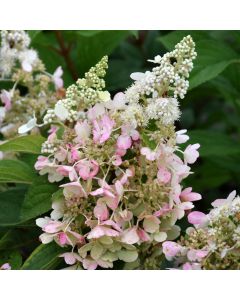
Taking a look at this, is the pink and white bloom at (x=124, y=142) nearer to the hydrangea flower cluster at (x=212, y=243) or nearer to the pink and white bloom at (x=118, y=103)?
the pink and white bloom at (x=118, y=103)

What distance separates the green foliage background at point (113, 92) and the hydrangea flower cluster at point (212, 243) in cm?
24

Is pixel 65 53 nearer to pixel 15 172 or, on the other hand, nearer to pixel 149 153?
pixel 15 172

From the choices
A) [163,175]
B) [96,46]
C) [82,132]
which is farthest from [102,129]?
[96,46]

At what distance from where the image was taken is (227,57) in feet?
5.40

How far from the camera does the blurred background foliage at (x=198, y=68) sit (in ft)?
5.43

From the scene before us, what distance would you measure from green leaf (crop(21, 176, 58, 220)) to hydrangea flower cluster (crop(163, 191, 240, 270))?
0.25 metres

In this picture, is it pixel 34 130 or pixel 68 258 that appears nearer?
pixel 68 258

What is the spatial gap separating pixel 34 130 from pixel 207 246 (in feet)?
1.85

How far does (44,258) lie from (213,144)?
2.14 ft

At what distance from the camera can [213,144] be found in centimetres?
171

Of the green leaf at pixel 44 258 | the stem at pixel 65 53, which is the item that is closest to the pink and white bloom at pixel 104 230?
the green leaf at pixel 44 258

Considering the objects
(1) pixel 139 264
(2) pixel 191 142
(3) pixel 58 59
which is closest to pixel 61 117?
(1) pixel 139 264

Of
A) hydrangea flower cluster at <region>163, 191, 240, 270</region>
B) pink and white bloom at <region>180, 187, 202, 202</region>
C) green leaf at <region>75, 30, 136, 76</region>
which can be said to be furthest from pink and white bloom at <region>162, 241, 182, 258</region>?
green leaf at <region>75, 30, 136, 76</region>

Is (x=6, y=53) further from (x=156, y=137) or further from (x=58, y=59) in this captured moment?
(x=156, y=137)
